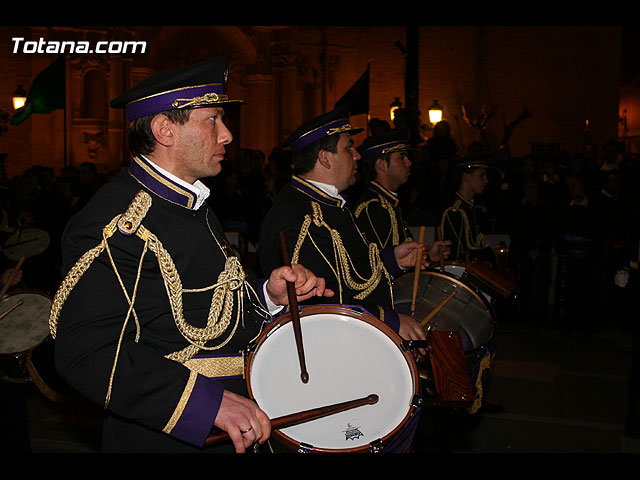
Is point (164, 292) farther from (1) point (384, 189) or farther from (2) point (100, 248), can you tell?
(1) point (384, 189)

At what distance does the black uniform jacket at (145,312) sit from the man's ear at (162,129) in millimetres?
98

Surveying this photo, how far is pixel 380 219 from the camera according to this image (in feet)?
Answer: 16.1

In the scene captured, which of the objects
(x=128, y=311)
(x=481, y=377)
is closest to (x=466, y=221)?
(x=481, y=377)

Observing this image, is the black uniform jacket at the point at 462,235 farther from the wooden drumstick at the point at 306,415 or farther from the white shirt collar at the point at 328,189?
the wooden drumstick at the point at 306,415

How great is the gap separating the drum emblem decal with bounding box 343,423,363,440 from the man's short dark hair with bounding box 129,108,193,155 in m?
1.14

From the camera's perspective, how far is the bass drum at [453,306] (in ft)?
12.9

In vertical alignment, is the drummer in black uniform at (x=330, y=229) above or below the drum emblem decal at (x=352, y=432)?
above

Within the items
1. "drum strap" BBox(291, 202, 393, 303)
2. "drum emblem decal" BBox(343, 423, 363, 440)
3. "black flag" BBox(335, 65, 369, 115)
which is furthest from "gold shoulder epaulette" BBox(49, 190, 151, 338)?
"black flag" BBox(335, 65, 369, 115)

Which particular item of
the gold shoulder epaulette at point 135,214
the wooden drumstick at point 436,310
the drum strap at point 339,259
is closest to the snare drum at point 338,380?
the gold shoulder epaulette at point 135,214

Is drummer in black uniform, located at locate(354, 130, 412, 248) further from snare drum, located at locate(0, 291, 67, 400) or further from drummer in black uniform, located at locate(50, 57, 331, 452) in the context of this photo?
drummer in black uniform, located at locate(50, 57, 331, 452)

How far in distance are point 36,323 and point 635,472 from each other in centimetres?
369

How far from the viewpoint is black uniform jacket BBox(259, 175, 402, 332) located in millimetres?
3316

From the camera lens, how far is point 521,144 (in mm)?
23828

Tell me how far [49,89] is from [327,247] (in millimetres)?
9787
